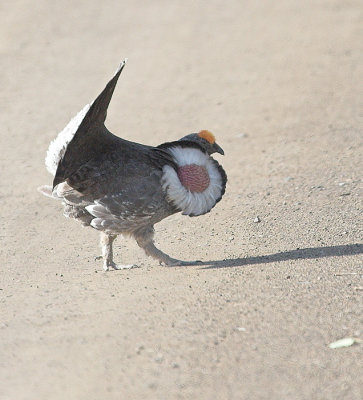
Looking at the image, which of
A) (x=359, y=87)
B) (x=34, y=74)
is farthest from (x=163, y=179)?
(x=34, y=74)

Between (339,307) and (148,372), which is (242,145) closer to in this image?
(339,307)

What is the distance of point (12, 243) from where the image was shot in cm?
740

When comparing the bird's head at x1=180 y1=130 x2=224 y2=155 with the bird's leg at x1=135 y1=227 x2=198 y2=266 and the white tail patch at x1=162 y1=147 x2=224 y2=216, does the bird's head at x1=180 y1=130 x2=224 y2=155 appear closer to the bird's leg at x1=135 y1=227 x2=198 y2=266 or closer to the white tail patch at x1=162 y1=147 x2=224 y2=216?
the white tail patch at x1=162 y1=147 x2=224 y2=216

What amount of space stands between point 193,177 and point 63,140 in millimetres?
1115

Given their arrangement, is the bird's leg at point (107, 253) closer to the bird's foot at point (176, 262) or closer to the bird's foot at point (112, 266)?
the bird's foot at point (112, 266)

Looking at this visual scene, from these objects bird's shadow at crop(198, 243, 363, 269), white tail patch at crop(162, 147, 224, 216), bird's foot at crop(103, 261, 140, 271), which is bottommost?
bird's foot at crop(103, 261, 140, 271)

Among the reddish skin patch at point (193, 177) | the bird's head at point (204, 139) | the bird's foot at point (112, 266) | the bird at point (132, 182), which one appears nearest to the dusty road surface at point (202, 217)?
the bird's foot at point (112, 266)

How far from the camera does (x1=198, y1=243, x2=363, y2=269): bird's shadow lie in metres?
6.17

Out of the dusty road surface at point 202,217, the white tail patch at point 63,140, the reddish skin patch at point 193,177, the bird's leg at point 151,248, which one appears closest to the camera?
the dusty road surface at point 202,217

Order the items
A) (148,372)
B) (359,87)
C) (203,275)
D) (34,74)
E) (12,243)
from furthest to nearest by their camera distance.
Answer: (34,74), (359,87), (12,243), (203,275), (148,372)

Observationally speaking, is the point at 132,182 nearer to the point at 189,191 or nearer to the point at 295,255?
the point at 189,191

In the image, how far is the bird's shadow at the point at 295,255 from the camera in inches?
243

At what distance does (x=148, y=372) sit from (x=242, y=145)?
5.88 meters

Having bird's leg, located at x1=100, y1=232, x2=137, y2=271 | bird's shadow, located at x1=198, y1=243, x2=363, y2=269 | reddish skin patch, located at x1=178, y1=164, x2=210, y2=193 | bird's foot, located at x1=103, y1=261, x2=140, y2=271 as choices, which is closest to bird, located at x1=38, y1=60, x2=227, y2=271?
reddish skin patch, located at x1=178, y1=164, x2=210, y2=193
